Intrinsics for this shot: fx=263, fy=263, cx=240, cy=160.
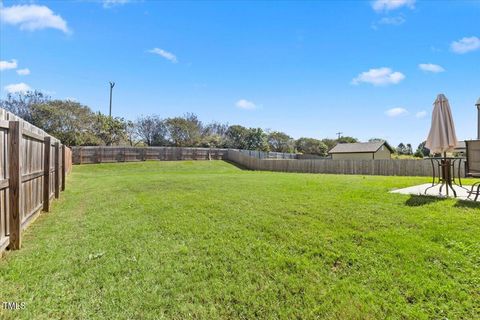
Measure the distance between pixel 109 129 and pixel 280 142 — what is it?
30.9 m

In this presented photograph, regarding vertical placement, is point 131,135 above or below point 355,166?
above

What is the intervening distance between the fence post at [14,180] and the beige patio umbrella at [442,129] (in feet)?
25.4

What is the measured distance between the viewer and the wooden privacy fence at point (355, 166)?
54.3 ft

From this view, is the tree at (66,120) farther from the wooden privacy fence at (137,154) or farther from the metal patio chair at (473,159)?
the metal patio chair at (473,159)

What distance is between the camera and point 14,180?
332cm

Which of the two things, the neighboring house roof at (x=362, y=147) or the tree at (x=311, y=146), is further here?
the tree at (x=311, y=146)

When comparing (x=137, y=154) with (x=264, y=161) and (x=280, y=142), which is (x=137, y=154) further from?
(x=280, y=142)

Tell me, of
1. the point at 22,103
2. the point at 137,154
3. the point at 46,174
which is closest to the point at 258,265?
the point at 46,174

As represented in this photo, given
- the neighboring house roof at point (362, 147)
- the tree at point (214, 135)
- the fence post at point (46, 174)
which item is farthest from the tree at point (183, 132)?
the fence post at point (46, 174)

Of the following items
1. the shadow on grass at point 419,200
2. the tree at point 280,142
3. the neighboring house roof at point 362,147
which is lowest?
the shadow on grass at point 419,200

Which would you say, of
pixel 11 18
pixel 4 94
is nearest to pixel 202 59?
pixel 11 18

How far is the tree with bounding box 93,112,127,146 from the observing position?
31.3 meters

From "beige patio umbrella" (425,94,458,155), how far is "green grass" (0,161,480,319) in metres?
1.60

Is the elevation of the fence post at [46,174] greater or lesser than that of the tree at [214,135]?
lesser
